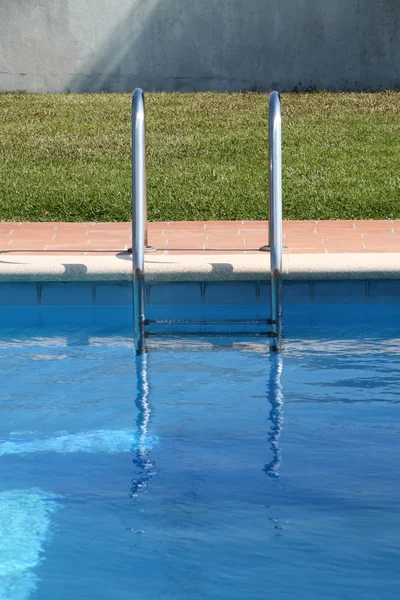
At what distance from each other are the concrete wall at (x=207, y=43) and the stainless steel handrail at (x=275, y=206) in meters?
10.2

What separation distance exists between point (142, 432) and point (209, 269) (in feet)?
5.68

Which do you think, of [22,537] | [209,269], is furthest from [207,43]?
[22,537]

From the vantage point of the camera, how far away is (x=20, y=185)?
31.8ft

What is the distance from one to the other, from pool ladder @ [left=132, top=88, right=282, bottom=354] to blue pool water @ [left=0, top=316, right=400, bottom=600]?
23cm

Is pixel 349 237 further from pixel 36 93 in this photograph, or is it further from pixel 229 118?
pixel 36 93

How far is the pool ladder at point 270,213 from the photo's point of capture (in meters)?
6.02

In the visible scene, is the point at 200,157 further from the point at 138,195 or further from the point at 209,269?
the point at 138,195

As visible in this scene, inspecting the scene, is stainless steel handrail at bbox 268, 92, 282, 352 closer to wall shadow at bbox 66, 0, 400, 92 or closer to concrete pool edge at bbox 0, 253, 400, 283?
concrete pool edge at bbox 0, 253, 400, 283

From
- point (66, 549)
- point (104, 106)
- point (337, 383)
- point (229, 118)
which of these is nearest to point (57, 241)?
point (337, 383)


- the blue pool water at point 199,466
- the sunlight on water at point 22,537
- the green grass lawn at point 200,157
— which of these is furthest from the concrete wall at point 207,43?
the sunlight on water at point 22,537

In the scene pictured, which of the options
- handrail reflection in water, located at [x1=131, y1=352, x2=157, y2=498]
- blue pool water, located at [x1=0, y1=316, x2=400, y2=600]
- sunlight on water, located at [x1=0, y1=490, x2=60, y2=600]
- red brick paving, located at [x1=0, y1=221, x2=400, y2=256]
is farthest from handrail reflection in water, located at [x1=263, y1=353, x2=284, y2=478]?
red brick paving, located at [x1=0, y1=221, x2=400, y2=256]

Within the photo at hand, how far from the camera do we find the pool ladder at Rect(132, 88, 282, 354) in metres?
6.02

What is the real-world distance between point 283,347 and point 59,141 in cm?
597

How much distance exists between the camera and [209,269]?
22.0ft
